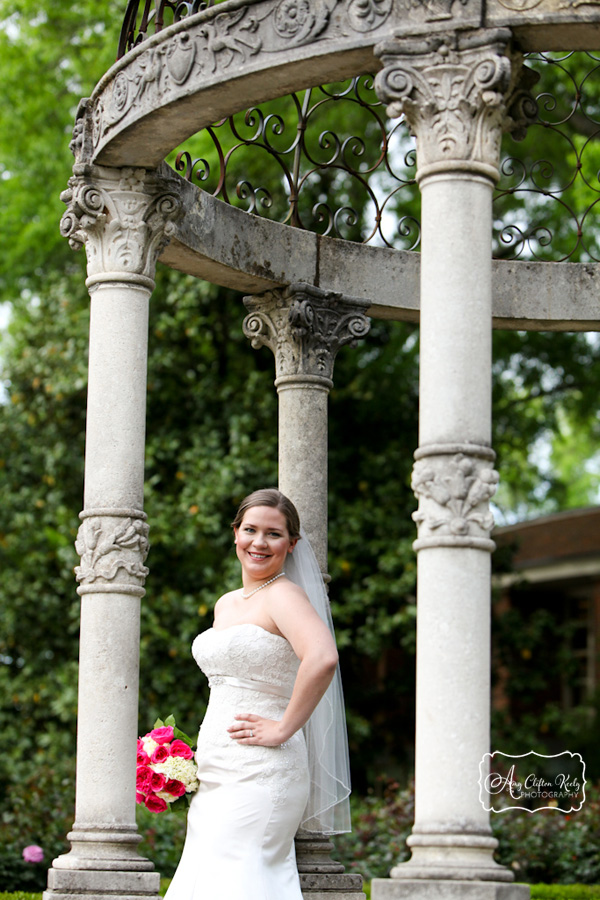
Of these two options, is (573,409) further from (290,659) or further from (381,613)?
(290,659)

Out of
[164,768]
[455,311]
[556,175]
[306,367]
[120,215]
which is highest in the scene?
[556,175]

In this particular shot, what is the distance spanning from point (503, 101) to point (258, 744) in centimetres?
422

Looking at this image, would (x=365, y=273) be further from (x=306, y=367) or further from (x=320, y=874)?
(x=320, y=874)

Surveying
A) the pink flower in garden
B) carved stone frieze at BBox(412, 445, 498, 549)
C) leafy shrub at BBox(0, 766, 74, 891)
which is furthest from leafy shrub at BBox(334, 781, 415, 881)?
carved stone frieze at BBox(412, 445, 498, 549)

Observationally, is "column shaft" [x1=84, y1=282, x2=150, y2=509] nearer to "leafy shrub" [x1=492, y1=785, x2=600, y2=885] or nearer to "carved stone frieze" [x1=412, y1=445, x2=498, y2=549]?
"carved stone frieze" [x1=412, y1=445, x2=498, y2=549]

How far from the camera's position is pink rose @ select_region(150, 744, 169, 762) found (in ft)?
27.8

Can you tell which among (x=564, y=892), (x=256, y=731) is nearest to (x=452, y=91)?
(x=256, y=731)

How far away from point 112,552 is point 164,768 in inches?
74.7

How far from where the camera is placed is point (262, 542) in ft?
27.1

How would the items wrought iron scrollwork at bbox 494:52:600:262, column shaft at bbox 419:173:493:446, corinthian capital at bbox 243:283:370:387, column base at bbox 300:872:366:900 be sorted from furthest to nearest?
wrought iron scrollwork at bbox 494:52:600:262 < corinthian capital at bbox 243:283:370:387 < column base at bbox 300:872:366:900 < column shaft at bbox 419:173:493:446

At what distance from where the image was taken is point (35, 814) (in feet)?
54.4

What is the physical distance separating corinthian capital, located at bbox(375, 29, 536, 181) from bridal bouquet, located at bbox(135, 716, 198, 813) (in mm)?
3927

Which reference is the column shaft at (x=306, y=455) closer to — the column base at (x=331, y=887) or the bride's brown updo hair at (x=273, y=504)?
the column base at (x=331, y=887)

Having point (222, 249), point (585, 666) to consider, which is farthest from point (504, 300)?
point (585, 666)
